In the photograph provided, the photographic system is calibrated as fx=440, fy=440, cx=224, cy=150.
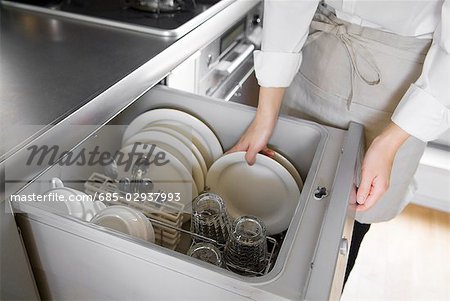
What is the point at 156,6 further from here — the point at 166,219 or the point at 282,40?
the point at 166,219

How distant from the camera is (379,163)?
2.30 feet

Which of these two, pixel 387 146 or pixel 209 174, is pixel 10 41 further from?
pixel 387 146

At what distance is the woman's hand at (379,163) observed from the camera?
0.70m

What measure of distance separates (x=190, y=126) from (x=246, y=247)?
33cm

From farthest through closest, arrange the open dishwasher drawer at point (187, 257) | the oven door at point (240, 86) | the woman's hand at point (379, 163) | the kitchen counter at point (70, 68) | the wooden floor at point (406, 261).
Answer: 1. the wooden floor at point (406, 261)
2. the oven door at point (240, 86)
3. the woman's hand at point (379, 163)
4. the kitchen counter at point (70, 68)
5. the open dishwasher drawer at point (187, 257)

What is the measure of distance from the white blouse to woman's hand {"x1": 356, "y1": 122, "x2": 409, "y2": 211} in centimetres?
2

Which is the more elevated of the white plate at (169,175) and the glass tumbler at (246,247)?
the glass tumbler at (246,247)

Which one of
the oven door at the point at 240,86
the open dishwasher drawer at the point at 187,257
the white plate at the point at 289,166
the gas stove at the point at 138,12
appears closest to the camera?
the open dishwasher drawer at the point at 187,257

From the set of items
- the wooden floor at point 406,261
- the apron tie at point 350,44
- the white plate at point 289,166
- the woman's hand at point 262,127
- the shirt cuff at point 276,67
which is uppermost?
the apron tie at point 350,44

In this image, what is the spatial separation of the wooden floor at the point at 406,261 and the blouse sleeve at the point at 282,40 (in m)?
0.88

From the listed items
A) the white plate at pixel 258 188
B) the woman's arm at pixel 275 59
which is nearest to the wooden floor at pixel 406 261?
the white plate at pixel 258 188

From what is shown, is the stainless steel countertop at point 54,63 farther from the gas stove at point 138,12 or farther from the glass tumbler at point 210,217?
the glass tumbler at point 210,217

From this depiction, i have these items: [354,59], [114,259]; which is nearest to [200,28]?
[354,59]

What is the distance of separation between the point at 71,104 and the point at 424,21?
0.57 m
